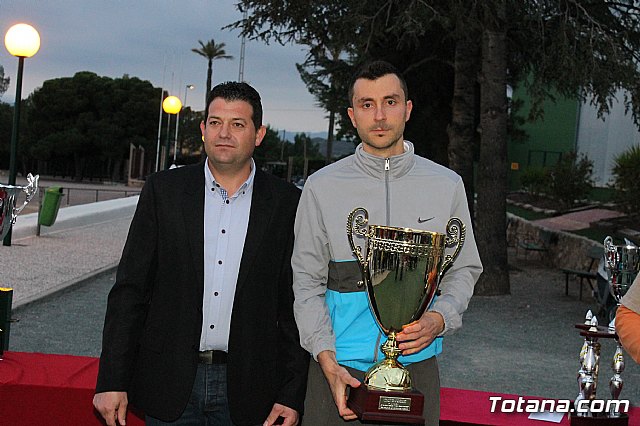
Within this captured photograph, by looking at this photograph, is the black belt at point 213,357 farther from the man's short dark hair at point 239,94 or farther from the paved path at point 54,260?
the paved path at point 54,260

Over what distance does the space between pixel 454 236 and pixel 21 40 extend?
1512cm

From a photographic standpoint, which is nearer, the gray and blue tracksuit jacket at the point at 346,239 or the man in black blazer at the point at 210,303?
the gray and blue tracksuit jacket at the point at 346,239

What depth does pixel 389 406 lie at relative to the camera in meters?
2.82

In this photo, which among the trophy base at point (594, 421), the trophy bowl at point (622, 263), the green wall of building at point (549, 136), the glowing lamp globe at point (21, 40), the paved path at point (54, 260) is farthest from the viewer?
the green wall of building at point (549, 136)

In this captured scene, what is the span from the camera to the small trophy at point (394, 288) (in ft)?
9.26

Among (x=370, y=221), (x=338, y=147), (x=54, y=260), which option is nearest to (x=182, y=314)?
(x=370, y=221)

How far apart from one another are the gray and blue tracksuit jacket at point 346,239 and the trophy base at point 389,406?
19 cm

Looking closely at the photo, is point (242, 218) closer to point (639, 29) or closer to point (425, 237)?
point (425, 237)

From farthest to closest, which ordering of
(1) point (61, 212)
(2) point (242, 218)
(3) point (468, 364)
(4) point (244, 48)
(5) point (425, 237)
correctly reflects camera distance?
(4) point (244, 48) → (1) point (61, 212) → (3) point (468, 364) → (2) point (242, 218) → (5) point (425, 237)

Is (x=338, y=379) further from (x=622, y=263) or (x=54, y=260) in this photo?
(x=54, y=260)

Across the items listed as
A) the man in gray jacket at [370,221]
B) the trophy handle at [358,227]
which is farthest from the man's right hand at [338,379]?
the trophy handle at [358,227]

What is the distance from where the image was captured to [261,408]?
3.33 metres

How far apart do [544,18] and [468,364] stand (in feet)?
29.3

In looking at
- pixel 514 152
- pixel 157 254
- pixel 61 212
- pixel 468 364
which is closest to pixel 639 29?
pixel 468 364
